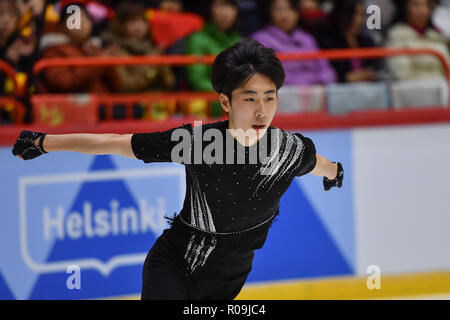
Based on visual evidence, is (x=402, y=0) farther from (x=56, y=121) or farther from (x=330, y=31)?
(x=56, y=121)

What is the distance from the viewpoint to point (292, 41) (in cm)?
596

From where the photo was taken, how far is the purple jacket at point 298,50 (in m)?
5.64

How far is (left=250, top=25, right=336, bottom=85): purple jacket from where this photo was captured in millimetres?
5645

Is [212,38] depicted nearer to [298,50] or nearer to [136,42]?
[136,42]

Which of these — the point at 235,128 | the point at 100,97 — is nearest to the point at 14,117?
the point at 100,97

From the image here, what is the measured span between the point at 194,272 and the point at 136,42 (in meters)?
2.84

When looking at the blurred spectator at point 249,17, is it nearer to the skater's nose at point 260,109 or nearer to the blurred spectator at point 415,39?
the blurred spectator at point 415,39

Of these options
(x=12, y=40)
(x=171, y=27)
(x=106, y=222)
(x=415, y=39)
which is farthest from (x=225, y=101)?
(x=415, y=39)

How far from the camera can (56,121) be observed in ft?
16.0

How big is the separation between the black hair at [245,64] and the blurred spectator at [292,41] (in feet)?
8.33

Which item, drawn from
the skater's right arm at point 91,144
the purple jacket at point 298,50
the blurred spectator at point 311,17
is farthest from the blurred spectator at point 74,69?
the skater's right arm at point 91,144

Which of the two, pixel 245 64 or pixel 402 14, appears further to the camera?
pixel 402 14

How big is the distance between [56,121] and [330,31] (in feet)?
8.19

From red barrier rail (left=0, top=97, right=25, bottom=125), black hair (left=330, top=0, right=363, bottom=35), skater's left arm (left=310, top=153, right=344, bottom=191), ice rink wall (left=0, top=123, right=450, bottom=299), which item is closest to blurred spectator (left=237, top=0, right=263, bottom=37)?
black hair (left=330, top=0, right=363, bottom=35)
